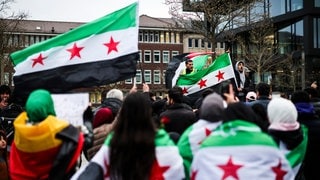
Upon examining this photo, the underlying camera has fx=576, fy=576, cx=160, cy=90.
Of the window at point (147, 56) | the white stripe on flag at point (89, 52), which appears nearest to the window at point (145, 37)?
the window at point (147, 56)

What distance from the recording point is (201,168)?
523cm

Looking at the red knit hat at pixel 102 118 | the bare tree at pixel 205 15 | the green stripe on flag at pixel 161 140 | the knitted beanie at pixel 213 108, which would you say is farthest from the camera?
the bare tree at pixel 205 15

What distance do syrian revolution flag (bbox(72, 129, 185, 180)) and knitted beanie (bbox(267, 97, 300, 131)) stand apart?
1.36 meters

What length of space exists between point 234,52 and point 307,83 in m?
13.4

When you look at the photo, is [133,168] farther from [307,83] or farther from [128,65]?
[307,83]

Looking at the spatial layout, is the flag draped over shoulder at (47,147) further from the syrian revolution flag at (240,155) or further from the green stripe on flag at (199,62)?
the green stripe on flag at (199,62)

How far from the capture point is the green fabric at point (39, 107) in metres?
5.57

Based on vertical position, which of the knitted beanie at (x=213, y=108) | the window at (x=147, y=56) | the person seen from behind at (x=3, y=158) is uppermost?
the window at (x=147, y=56)

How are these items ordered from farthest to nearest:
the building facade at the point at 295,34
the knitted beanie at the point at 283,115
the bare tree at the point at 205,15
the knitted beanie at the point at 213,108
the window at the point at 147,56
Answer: the window at the point at 147,56, the building facade at the point at 295,34, the bare tree at the point at 205,15, the knitted beanie at the point at 283,115, the knitted beanie at the point at 213,108

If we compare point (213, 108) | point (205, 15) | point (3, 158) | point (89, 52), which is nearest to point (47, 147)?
point (213, 108)

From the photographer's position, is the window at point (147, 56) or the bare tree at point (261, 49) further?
the window at point (147, 56)

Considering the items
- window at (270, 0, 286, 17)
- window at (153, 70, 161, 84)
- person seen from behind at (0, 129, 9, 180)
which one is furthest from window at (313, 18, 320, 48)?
window at (153, 70, 161, 84)

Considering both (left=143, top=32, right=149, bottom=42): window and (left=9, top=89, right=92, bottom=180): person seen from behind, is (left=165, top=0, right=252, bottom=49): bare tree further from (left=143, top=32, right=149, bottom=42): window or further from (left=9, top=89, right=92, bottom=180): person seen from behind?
(left=143, top=32, right=149, bottom=42): window

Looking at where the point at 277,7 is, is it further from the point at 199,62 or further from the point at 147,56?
the point at 147,56
